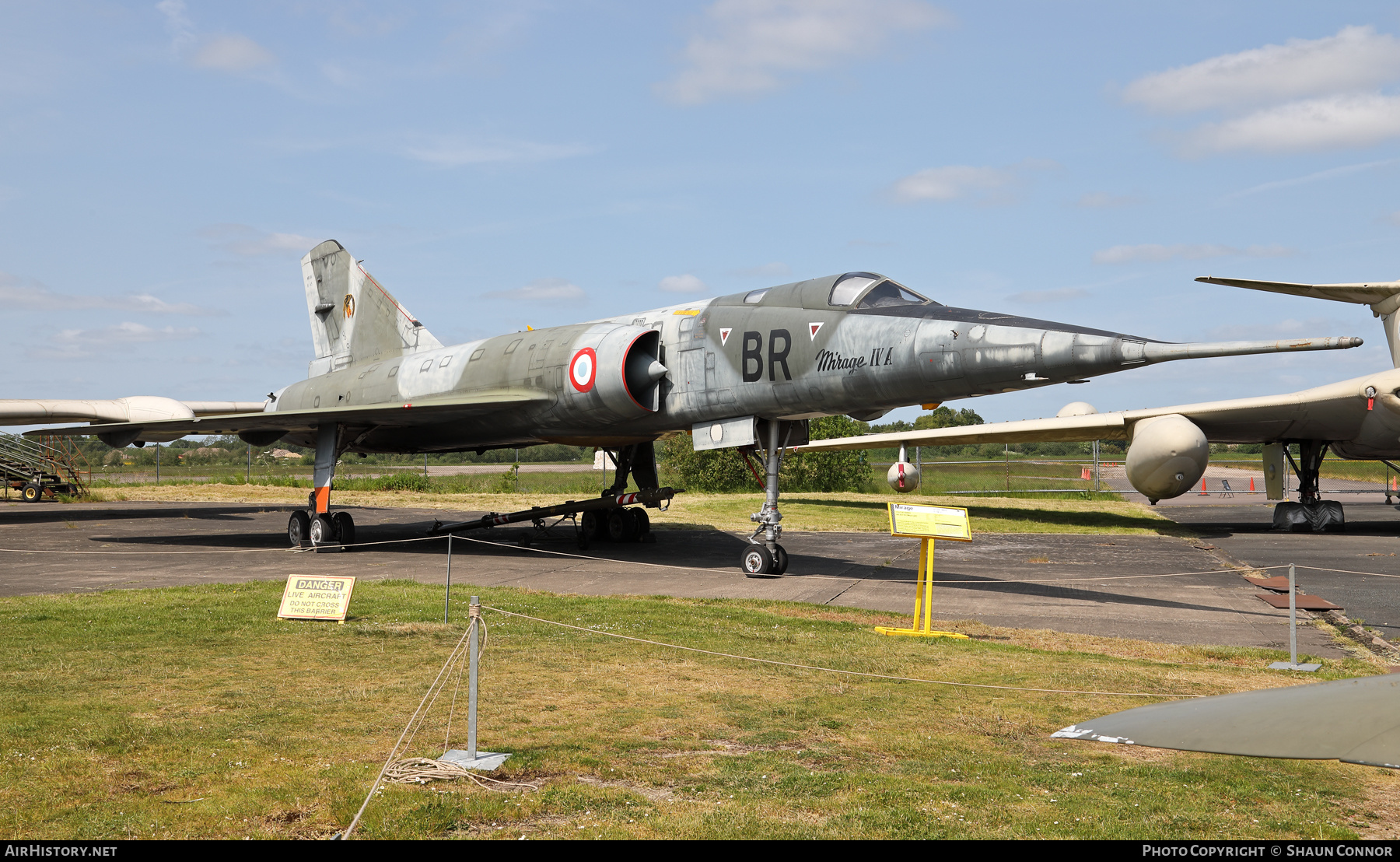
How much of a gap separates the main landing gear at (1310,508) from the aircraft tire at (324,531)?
1831cm

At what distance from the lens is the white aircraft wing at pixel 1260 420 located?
56.5 ft

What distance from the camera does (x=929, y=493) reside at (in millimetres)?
34344

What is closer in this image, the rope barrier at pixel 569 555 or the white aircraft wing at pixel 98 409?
the rope barrier at pixel 569 555

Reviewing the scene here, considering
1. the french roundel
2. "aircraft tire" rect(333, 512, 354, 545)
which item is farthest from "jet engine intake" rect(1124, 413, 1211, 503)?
"aircraft tire" rect(333, 512, 354, 545)

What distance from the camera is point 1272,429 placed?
19.5 metres

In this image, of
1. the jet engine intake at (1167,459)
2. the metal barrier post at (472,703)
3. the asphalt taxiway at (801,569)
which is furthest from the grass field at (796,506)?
the metal barrier post at (472,703)

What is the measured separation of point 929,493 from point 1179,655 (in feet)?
89.0

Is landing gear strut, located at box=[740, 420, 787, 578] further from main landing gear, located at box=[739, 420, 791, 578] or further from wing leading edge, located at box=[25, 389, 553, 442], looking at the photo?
wing leading edge, located at box=[25, 389, 553, 442]

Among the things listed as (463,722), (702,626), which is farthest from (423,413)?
(463,722)

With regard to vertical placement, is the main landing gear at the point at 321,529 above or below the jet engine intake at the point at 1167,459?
below

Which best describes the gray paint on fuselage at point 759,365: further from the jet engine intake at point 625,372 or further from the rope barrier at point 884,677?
the rope barrier at point 884,677

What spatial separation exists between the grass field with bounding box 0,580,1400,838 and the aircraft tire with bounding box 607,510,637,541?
27.4 feet

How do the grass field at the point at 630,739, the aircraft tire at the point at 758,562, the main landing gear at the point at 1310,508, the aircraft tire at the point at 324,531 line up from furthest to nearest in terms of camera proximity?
the main landing gear at the point at 1310,508
the aircraft tire at the point at 324,531
the aircraft tire at the point at 758,562
the grass field at the point at 630,739

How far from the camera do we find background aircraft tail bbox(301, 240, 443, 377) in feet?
58.2
